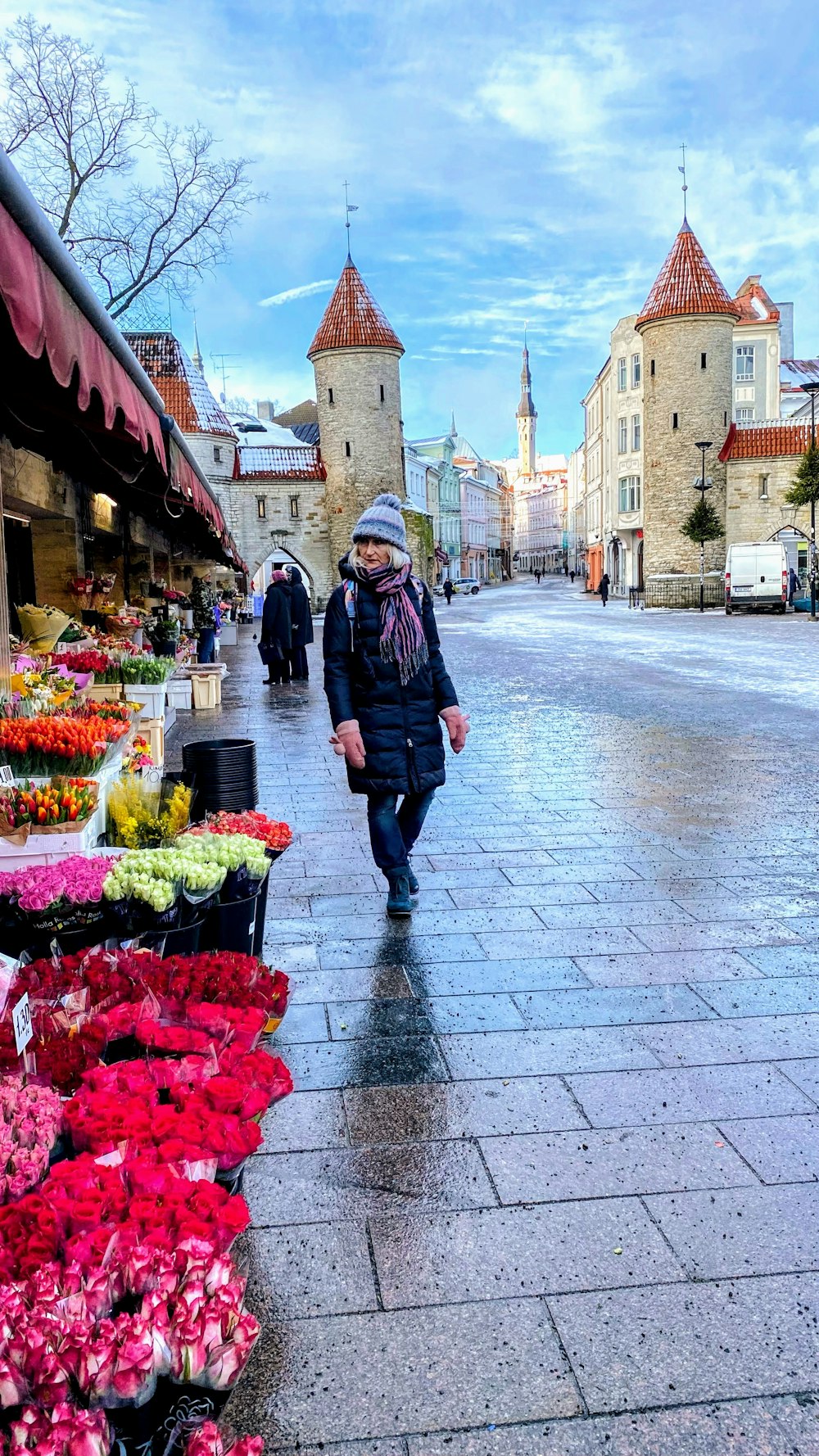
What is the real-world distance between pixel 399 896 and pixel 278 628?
11.6 metres

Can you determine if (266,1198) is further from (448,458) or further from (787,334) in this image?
(448,458)

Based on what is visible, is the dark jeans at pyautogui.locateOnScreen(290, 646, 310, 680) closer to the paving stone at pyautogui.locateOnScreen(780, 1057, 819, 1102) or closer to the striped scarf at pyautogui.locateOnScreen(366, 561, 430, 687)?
the striped scarf at pyautogui.locateOnScreen(366, 561, 430, 687)

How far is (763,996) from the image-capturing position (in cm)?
399

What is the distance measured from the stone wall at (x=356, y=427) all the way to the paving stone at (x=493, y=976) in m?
44.3

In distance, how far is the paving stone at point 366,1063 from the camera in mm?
3391

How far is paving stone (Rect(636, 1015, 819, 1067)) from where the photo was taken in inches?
138

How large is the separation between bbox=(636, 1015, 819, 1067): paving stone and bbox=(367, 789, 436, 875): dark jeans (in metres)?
1.52

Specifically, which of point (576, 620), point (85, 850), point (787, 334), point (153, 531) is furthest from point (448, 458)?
point (85, 850)

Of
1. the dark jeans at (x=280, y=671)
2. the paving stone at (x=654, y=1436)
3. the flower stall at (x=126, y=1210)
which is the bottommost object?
the paving stone at (x=654, y=1436)

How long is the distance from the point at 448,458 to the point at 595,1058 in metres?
101

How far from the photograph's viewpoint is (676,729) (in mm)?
10758

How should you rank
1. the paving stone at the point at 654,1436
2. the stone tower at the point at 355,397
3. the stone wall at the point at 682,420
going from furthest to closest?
the stone tower at the point at 355,397 < the stone wall at the point at 682,420 < the paving stone at the point at 654,1436

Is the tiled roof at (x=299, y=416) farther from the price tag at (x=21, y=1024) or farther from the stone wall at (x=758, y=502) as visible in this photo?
the price tag at (x=21, y=1024)

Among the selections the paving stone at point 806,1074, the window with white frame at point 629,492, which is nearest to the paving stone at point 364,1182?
the paving stone at point 806,1074
